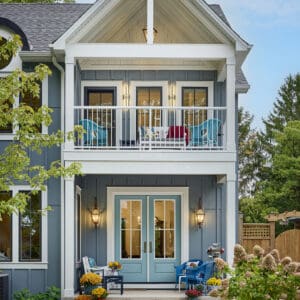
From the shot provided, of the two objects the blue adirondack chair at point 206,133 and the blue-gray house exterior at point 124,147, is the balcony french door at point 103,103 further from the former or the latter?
the blue adirondack chair at point 206,133

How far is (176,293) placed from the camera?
1633 centimetres

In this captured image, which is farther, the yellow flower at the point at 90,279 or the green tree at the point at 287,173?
the green tree at the point at 287,173

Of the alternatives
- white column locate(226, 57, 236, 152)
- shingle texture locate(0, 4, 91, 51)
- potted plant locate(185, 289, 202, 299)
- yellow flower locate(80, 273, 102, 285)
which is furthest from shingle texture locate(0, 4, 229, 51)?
potted plant locate(185, 289, 202, 299)

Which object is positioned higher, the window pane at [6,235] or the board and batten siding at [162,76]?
the board and batten siding at [162,76]

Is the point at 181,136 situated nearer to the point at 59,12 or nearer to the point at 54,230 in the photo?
the point at 54,230

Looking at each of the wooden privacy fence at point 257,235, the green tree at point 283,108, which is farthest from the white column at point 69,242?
the green tree at point 283,108

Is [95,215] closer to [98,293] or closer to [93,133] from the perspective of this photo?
[93,133]

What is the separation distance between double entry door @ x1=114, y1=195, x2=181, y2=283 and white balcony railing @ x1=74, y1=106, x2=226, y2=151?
1.67 metres

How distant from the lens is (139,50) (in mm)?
15688

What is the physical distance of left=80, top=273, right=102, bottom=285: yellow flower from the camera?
15179 mm

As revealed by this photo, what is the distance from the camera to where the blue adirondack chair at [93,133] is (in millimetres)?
16047

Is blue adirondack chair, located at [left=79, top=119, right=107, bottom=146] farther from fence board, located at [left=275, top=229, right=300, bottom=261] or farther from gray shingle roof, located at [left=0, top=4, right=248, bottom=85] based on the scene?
fence board, located at [left=275, top=229, right=300, bottom=261]

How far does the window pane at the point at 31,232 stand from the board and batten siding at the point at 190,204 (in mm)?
1394

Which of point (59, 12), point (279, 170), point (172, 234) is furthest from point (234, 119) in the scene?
point (279, 170)
